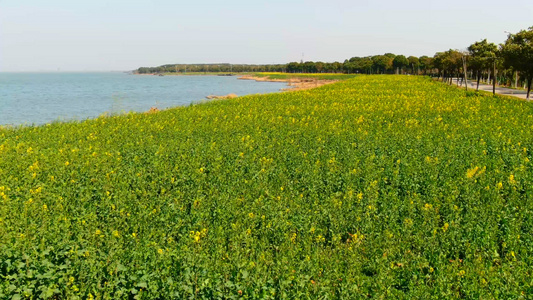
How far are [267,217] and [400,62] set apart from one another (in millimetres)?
162793

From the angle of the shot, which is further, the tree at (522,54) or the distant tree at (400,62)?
the distant tree at (400,62)

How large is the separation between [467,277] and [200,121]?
57.9 feet

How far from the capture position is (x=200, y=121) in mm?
22375

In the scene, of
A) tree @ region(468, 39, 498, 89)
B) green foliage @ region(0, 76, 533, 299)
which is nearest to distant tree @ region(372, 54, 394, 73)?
tree @ region(468, 39, 498, 89)

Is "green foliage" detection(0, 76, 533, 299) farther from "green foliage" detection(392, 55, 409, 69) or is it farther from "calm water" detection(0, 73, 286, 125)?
"green foliage" detection(392, 55, 409, 69)

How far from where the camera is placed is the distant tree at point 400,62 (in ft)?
518

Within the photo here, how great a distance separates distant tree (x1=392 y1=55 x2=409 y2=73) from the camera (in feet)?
518

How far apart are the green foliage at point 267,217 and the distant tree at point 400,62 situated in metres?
150

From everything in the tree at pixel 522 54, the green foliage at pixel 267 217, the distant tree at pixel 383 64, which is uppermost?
the distant tree at pixel 383 64

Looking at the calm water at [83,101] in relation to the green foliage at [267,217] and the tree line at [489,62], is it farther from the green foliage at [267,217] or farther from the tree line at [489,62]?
the tree line at [489,62]

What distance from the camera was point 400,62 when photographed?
15962cm

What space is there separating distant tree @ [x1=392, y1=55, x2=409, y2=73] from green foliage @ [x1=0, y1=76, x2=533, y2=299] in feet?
491

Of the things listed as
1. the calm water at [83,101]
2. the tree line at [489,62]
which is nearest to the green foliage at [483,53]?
the tree line at [489,62]

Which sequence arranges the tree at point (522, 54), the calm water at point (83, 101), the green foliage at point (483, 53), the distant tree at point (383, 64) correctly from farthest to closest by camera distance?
the distant tree at point (383, 64) → the green foliage at point (483, 53) → the calm water at point (83, 101) → the tree at point (522, 54)
